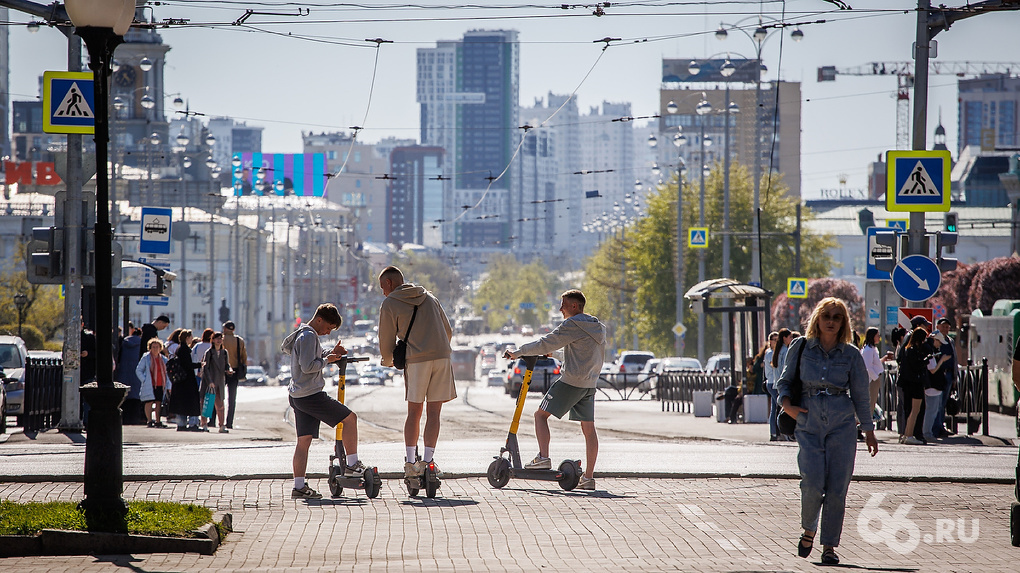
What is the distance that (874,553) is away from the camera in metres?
7.94

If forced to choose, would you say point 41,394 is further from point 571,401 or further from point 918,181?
point 918,181

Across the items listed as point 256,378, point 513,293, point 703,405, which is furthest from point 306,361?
point 513,293

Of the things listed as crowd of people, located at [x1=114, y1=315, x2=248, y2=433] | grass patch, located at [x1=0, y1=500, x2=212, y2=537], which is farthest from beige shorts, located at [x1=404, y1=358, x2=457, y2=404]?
crowd of people, located at [x1=114, y1=315, x2=248, y2=433]

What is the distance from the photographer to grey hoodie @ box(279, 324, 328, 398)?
1036 cm

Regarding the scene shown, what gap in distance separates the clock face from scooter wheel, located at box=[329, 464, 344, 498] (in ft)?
306

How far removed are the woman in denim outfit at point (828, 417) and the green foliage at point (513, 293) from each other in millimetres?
154834

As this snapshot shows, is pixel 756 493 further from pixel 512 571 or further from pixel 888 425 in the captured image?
pixel 888 425

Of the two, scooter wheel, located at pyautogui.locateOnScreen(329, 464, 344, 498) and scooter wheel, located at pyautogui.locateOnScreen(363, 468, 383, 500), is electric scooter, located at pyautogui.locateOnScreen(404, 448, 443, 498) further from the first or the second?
scooter wheel, located at pyautogui.locateOnScreen(329, 464, 344, 498)

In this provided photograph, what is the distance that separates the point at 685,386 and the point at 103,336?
23.1m

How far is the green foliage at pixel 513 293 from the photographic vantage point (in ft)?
554

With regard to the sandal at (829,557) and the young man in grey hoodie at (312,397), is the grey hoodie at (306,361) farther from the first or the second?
the sandal at (829,557)

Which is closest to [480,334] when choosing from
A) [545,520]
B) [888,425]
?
[888,425]

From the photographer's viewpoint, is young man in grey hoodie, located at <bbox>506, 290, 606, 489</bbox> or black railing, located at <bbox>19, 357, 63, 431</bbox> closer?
young man in grey hoodie, located at <bbox>506, 290, 606, 489</bbox>

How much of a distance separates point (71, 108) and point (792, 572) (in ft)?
39.1
